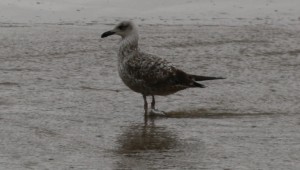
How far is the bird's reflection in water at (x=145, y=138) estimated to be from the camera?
22.9 ft

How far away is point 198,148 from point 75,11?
660 centimetres

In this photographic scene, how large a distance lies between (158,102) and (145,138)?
5.13 feet

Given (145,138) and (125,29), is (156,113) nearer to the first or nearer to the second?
(145,138)

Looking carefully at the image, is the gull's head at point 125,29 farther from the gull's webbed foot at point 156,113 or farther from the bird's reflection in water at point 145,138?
the bird's reflection in water at point 145,138

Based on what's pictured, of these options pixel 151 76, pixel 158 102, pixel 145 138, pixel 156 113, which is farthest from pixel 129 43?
pixel 145 138

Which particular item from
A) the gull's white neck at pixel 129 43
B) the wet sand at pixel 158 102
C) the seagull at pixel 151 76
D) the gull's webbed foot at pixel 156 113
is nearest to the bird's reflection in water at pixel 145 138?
the wet sand at pixel 158 102

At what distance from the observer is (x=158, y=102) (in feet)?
29.1

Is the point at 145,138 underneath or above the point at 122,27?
underneath

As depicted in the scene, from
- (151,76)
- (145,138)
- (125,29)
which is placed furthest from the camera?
(125,29)

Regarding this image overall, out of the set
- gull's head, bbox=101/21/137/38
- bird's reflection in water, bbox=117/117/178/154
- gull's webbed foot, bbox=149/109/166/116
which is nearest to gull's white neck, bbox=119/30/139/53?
gull's head, bbox=101/21/137/38

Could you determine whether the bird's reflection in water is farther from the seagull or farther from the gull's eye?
the gull's eye

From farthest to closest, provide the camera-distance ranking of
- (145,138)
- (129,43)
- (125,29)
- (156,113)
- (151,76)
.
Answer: (125,29)
(129,43)
(151,76)
(156,113)
(145,138)

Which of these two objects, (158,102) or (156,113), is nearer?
(156,113)

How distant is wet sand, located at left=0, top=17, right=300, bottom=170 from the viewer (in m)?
6.73
